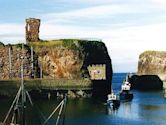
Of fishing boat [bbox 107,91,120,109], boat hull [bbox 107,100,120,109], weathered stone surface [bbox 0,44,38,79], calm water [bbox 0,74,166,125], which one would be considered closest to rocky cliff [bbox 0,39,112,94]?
weathered stone surface [bbox 0,44,38,79]

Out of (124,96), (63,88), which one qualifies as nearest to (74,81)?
(63,88)

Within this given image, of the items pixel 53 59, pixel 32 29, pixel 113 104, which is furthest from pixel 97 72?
pixel 113 104

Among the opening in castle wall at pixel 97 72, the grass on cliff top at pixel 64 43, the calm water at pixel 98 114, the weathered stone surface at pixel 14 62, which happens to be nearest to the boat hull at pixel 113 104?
the calm water at pixel 98 114

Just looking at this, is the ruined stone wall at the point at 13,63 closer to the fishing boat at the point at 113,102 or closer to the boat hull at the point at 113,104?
the fishing boat at the point at 113,102

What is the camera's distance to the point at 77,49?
172 m

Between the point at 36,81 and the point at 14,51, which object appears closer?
the point at 36,81

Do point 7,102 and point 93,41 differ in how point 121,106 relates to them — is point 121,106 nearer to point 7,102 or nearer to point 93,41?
point 7,102

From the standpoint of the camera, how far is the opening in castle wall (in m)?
159

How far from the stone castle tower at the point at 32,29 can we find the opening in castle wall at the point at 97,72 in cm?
2487

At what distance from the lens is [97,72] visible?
531 feet

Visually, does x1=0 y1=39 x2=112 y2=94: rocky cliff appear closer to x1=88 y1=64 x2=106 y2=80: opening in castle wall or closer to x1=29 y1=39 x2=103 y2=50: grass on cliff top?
x1=29 y1=39 x2=103 y2=50: grass on cliff top

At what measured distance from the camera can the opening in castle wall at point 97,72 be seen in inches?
6275

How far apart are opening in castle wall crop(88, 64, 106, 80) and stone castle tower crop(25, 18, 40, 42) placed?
24.9 m

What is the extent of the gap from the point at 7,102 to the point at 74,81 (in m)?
27.0
